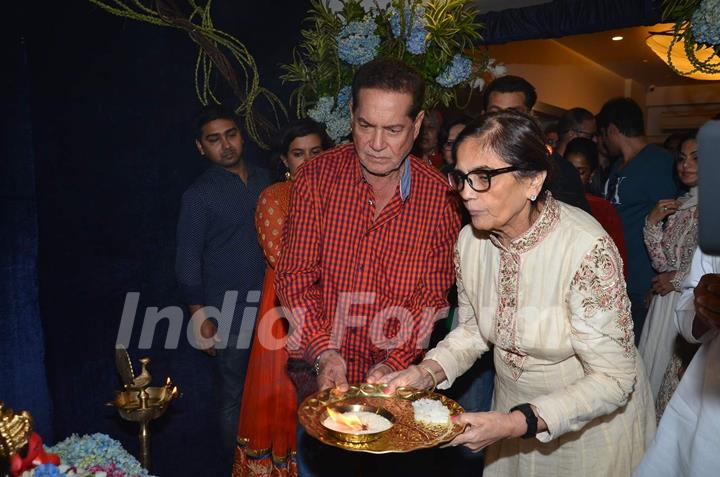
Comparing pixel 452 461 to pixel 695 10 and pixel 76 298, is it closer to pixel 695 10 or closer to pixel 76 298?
pixel 76 298

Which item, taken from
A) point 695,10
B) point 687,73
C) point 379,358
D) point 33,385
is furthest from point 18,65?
point 687,73

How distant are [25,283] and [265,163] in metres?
1.42

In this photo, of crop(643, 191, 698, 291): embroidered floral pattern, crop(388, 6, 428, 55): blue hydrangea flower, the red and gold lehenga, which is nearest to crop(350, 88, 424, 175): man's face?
the red and gold lehenga

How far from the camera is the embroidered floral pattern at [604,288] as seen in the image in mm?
1661

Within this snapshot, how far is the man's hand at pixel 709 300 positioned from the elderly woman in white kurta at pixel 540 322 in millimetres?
202

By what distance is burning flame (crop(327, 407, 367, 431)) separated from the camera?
1.62 meters

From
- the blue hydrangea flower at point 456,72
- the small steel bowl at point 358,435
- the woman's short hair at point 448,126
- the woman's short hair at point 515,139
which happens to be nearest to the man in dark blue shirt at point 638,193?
the woman's short hair at point 448,126

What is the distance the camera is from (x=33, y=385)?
99.7 inches

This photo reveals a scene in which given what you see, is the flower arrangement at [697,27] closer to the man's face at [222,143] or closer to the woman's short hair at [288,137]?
the woman's short hair at [288,137]

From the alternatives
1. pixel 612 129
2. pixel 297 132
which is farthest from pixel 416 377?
pixel 612 129

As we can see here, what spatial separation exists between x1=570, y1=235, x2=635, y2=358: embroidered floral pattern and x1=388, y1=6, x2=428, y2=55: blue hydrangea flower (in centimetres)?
184

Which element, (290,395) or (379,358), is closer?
(379,358)

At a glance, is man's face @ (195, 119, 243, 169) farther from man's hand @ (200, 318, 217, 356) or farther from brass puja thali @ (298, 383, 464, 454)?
brass puja thali @ (298, 383, 464, 454)

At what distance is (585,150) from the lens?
4.35 m
